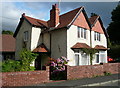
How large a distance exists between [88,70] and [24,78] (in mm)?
6457

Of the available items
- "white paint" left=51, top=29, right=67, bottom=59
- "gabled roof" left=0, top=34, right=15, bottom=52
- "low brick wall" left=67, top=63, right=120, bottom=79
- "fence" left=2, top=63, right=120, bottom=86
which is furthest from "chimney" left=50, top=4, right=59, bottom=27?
"gabled roof" left=0, top=34, right=15, bottom=52

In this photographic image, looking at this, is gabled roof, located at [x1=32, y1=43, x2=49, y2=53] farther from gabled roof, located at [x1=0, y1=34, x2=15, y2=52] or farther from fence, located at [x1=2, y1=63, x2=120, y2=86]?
gabled roof, located at [x1=0, y1=34, x2=15, y2=52]

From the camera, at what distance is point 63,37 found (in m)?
16.3

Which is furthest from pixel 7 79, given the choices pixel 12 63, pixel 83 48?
pixel 83 48

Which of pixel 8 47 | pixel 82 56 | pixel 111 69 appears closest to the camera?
pixel 111 69

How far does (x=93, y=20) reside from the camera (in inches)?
811

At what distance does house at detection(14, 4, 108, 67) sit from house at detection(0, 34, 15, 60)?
5918mm

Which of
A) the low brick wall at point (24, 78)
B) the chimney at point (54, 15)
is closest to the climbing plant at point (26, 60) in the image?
the low brick wall at point (24, 78)

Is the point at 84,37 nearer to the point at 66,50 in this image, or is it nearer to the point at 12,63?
the point at 66,50

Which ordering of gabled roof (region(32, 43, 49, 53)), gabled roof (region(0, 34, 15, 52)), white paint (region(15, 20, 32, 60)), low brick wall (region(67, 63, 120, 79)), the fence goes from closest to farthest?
the fence, low brick wall (region(67, 63, 120, 79)), gabled roof (region(32, 43, 49, 53)), white paint (region(15, 20, 32, 60)), gabled roof (region(0, 34, 15, 52))

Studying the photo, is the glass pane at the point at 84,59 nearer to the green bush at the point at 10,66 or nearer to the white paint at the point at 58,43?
the white paint at the point at 58,43

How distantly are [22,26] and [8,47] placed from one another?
8.82m

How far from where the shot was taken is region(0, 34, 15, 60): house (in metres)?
25.2

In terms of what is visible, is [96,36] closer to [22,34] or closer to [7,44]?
[22,34]
